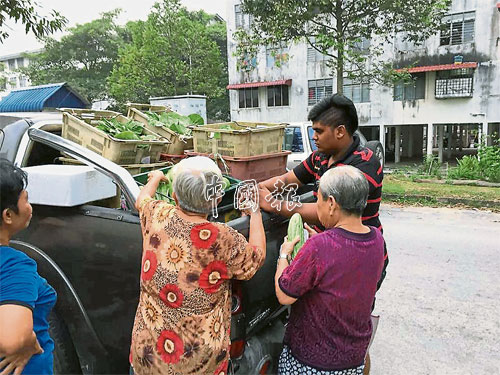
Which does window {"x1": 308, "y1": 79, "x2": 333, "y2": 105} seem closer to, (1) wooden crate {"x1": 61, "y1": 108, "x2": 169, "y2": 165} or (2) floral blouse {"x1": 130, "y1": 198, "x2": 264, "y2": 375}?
(1) wooden crate {"x1": 61, "y1": 108, "x2": 169, "y2": 165}

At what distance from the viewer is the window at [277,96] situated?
2528cm

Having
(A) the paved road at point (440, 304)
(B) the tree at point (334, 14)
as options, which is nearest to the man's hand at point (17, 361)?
(A) the paved road at point (440, 304)

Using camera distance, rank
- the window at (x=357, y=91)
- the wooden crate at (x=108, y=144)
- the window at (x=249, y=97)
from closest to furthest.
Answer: the wooden crate at (x=108, y=144), the window at (x=357, y=91), the window at (x=249, y=97)

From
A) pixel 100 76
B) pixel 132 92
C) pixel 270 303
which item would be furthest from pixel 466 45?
pixel 100 76

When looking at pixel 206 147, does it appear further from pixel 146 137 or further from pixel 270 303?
pixel 270 303

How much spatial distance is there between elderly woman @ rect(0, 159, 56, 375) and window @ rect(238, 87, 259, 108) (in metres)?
25.1

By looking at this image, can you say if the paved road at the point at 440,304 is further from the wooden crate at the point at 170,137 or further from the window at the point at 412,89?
the window at the point at 412,89

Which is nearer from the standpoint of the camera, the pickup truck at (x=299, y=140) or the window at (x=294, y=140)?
the pickup truck at (x=299, y=140)

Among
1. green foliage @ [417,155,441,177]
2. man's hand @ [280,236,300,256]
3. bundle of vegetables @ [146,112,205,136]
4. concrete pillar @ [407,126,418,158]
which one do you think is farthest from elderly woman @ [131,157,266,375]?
concrete pillar @ [407,126,418,158]

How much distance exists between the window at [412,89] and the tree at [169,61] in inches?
408

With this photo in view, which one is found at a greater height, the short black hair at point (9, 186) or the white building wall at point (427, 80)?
the white building wall at point (427, 80)

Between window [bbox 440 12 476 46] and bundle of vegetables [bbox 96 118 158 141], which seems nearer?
bundle of vegetables [bbox 96 118 158 141]

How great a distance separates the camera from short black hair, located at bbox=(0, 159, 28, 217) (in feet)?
5.36

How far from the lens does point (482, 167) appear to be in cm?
1162
